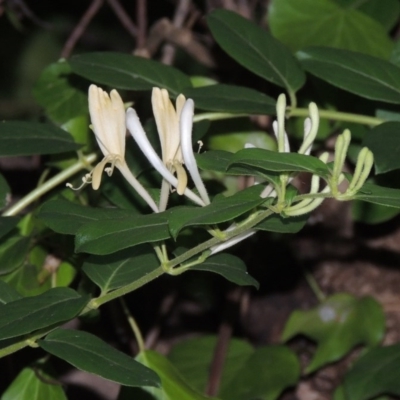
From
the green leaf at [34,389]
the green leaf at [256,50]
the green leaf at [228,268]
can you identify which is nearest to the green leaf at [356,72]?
the green leaf at [256,50]

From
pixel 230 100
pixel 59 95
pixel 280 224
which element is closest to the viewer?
pixel 280 224

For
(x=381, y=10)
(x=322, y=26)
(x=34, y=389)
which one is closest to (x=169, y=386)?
(x=34, y=389)

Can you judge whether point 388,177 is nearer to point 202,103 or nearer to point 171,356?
point 202,103

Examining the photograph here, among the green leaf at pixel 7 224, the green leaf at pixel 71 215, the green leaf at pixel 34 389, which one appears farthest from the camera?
the green leaf at pixel 34 389

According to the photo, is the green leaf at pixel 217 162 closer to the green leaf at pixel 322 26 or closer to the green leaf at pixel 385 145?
the green leaf at pixel 385 145

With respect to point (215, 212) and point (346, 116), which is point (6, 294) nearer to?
point (215, 212)

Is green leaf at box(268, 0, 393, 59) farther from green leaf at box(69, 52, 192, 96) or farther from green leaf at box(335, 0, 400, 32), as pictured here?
green leaf at box(69, 52, 192, 96)

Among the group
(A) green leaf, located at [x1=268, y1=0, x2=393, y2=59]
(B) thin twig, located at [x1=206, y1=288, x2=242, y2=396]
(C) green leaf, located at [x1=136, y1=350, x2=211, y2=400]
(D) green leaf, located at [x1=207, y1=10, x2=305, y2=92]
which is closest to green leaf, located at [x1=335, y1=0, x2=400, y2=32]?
(A) green leaf, located at [x1=268, y1=0, x2=393, y2=59]
